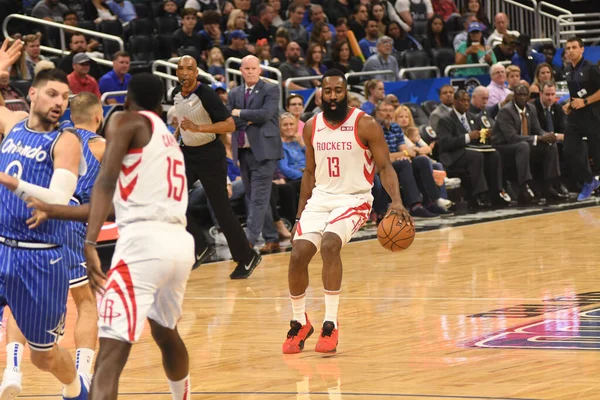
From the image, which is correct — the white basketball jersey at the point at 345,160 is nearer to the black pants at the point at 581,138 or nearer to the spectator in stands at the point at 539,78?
the black pants at the point at 581,138

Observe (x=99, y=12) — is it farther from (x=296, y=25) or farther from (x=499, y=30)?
(x=499, y=30)

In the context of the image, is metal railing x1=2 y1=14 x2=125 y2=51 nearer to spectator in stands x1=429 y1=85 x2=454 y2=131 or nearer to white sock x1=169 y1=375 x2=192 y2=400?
spectator in stands x1=429 y1=85 x2=454 y2=131

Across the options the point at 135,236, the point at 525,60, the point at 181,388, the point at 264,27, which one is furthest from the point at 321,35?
the point at 135,236

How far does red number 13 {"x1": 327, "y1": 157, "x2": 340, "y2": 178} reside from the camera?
8.02 meters

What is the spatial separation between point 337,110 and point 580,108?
29.0 ft

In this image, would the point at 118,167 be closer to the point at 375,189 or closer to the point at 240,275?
the point at 240,275

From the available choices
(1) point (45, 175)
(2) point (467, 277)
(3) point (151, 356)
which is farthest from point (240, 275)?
(1) point (45, 175)

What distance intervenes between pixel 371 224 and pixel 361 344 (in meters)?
7.61

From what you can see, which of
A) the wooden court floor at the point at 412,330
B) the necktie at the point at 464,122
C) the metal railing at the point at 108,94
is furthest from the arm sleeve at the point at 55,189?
the necktie at the point at 464,122

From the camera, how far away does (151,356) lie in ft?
25.4

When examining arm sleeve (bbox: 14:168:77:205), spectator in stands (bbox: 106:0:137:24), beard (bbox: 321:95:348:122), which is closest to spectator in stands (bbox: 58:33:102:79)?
spectator in stands (bbox: 106:0:137:24)

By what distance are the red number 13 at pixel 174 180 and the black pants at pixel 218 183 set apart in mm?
6118

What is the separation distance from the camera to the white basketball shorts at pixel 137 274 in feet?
16.5

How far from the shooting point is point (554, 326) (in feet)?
26.4
